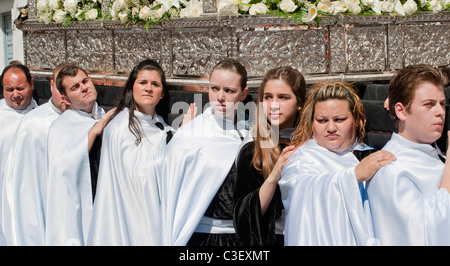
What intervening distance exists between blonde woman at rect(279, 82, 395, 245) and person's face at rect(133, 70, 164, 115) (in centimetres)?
143

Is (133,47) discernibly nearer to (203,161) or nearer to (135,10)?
(135,10)

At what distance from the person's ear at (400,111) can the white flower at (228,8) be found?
2136 millimetres

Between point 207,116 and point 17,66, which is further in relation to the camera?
point 17,66

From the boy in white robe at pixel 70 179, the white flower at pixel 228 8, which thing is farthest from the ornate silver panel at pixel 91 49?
the white flower at pixel 228 8

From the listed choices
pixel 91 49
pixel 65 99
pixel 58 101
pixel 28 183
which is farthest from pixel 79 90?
pixel 91 49

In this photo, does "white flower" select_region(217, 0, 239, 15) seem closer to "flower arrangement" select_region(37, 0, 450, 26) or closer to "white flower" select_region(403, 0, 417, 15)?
"flower arrangement" select_region(37, 0, 450, 26)

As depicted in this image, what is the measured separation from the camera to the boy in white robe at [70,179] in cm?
494

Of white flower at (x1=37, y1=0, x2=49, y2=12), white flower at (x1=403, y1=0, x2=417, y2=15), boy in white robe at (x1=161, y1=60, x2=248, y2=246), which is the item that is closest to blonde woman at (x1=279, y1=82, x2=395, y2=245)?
boy in white robe at (x1=161, y1=60, x2=248, y2=246)

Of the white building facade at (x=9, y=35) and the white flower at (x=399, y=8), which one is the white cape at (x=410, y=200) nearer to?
the white flower at (x=399, y=8)

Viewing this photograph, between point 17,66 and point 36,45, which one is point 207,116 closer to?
point 17,66

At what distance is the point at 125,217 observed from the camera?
447 centimetres

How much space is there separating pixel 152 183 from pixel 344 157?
153cm

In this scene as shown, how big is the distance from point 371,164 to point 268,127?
0.78 m
